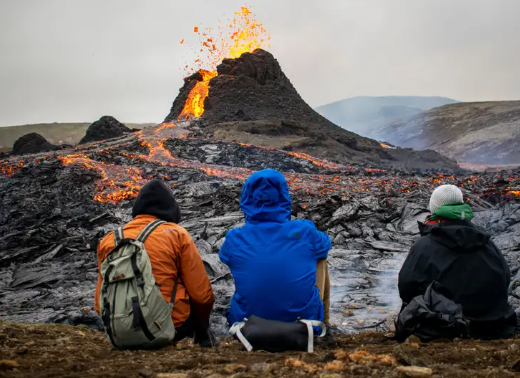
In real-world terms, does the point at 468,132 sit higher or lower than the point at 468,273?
higher

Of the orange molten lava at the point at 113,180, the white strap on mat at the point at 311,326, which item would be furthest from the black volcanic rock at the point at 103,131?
the white strap on mat at the point at 311,326

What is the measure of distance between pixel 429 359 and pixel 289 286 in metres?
1.20

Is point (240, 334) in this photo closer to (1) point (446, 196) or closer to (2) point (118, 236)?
(2) point (118, 236)

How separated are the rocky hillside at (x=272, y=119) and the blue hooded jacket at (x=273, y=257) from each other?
3092 cm

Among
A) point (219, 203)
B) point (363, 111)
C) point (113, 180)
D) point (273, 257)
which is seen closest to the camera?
point (273, 257)

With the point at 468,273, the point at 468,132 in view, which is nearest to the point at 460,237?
the point at 468,273

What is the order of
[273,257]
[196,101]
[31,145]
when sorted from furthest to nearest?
[196,101] < [31,145] < [273,257]

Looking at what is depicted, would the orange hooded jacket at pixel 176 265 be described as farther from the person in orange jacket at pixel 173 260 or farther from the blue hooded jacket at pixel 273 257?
the blue hooded jacket at pixel 273 257

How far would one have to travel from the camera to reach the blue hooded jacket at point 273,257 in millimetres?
3945

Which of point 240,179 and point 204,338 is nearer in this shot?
point 204,338

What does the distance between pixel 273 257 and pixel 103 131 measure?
43.7 meters

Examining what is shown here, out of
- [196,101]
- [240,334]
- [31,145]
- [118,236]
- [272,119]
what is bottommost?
[240,334]

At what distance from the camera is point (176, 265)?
4246 millimetres

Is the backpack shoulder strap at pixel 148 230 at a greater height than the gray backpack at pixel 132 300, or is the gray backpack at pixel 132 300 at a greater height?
the backpack shoulder strap at pixel 148 230
